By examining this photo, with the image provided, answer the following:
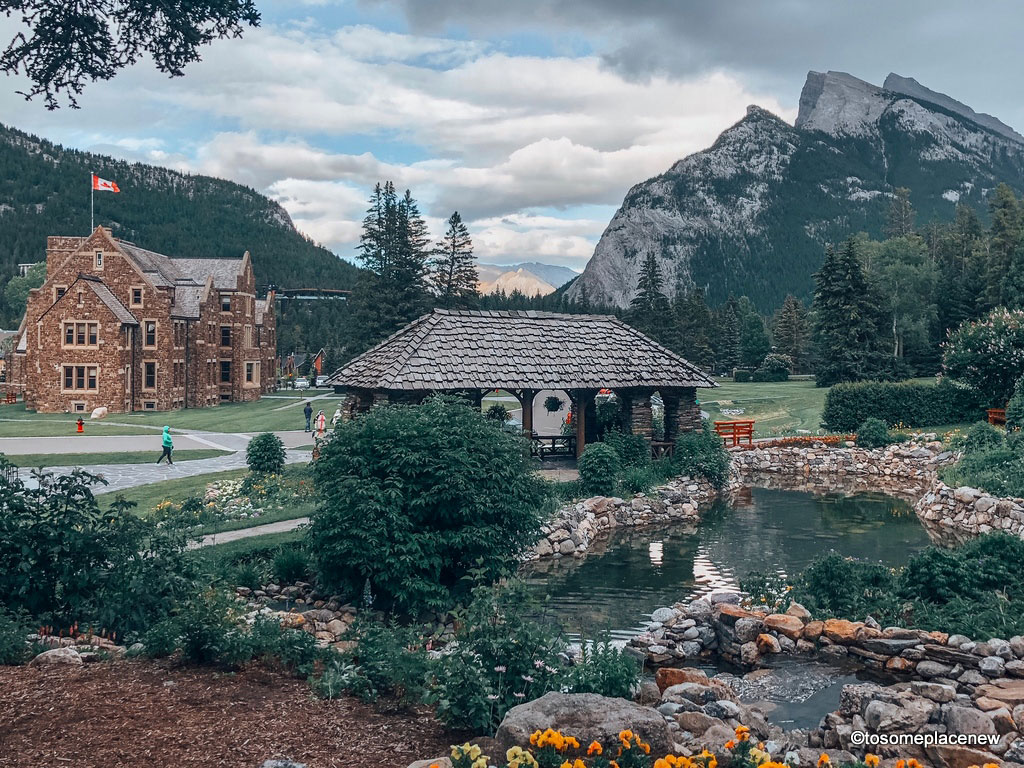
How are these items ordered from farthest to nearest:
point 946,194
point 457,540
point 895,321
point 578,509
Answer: point 946,194 → point 895,321 → point 578,509 → point 457,540

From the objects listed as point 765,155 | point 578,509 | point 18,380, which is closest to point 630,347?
point 578,509

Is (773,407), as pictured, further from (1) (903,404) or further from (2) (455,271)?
(2) (455,271)

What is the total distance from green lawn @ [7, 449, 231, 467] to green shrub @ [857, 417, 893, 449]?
24.4m

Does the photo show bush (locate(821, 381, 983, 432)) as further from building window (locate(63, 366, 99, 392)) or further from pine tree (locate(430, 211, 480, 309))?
building window (locate(63, 366, 99, 392))

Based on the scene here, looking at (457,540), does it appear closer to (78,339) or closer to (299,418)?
(299,418)

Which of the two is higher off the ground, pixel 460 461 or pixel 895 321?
pixel 895 321

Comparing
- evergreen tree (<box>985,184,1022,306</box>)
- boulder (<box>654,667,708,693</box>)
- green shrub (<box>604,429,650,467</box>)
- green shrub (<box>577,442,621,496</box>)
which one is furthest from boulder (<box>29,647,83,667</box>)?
evergreen tree (<box>985,184,1022,306</box>)

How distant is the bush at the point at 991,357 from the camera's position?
29875mm

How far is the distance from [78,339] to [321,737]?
48419mm

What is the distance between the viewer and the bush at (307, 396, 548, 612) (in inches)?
436

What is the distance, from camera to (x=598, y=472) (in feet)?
70.1

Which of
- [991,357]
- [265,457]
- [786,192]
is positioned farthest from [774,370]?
[786,192]

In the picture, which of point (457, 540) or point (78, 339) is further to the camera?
point (78, 339)

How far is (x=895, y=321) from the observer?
59188 millimetres
